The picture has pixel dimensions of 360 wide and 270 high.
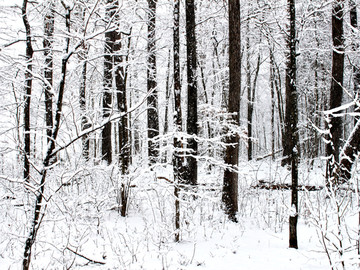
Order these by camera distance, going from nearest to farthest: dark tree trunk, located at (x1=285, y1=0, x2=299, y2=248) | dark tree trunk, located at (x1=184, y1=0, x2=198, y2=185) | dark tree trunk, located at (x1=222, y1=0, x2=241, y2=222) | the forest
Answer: the forest → dark tree trunk, located at (x1=285, y1=0, x2=299, y2=248) → dark tree trunk, located at (x1=222, y1=0, x2=241, y2=222) → dark tree trunk, located at (x1=184, y1=0, x2=198, y2=185)

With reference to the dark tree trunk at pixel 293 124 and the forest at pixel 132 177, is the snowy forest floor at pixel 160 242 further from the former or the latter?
the dark tree trunk at pixel 293 124

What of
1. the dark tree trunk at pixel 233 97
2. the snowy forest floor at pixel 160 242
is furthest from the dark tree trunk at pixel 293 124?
the dark tree trunk at pixel 233 97

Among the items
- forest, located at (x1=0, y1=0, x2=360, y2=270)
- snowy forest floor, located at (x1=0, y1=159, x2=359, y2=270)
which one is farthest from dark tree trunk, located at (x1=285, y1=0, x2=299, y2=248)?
snowy forest floor, located at (x1=0, y1=159, x2=359, y2=270)

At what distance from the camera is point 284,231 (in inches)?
233

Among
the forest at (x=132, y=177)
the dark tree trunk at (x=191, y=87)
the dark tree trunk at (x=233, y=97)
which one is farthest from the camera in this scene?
the dark tree trunk at (x=191, y=87)

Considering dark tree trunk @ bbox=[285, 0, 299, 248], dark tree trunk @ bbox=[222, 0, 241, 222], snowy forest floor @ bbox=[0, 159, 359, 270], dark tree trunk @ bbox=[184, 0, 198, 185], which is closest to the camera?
snowy forest floor @ bbox=[0, 159, 359, 270]

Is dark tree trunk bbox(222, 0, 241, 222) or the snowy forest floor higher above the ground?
dark tree trunk bbox(222, 0, 241, 222)

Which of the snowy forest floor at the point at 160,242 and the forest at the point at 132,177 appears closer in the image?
the forest at the point at 132,177

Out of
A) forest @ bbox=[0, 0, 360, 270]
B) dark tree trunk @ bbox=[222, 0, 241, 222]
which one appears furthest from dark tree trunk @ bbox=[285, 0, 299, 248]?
dark tree trunk @ bbox=[222, 0, 241, 222]

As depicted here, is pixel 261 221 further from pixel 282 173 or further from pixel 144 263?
pixel 282 173

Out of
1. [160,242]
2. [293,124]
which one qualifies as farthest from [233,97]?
[160,242]

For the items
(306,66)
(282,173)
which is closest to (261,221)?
(282,173)

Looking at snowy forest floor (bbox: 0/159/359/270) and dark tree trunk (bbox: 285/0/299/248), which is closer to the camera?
snowy forest floor (bbox: 0/159/359/270)

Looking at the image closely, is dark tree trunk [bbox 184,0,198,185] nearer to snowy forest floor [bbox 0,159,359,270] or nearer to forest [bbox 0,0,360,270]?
forest [bbox 0,0,360,270]
